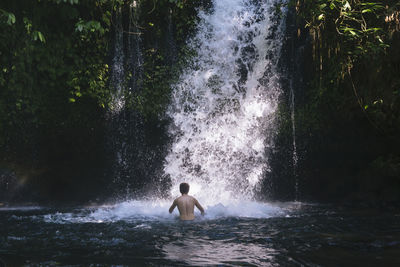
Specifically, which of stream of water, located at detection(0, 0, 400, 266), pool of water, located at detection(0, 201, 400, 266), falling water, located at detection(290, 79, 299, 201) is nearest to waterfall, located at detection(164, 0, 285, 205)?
stream of water, located at detection(0, 0, 400, 266)

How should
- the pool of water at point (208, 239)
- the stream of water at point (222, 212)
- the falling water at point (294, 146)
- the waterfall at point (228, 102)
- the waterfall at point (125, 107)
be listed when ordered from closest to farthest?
1. the pool of water at point (208, 239)
2. the stream of water at point (222, 212)
3. the waterfall at point (228, 102)
4. the falling water at point (294, 146)
5. the waterfall at point (125, 107)

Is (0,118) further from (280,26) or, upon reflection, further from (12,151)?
(280,26)

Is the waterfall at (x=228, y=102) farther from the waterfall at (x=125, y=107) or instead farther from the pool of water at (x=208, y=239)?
the pool of water at (x=208, y=239)

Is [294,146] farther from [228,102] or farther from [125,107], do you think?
[125,107]

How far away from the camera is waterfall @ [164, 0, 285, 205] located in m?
10.4

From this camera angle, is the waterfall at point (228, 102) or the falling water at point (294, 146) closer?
the waterfall at point (228, 102)

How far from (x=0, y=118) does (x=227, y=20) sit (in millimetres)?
6796

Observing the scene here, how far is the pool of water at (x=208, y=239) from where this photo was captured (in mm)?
4363

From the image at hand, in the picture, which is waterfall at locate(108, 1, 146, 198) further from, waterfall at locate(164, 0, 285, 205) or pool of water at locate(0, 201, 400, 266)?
pool of water at locate(0, 201, 400, 266)

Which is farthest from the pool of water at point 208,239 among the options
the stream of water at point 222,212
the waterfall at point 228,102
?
the waterfall at point 228,102

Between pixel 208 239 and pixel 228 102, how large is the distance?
5.90 m

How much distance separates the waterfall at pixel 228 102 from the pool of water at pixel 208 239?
2.32 meters

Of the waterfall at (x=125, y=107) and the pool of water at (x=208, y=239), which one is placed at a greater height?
the waterfall at (x=125, y=107)

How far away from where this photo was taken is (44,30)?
10164 mm
